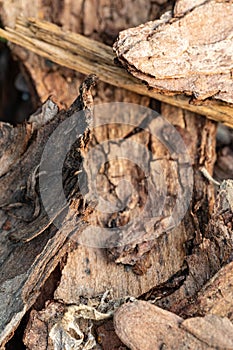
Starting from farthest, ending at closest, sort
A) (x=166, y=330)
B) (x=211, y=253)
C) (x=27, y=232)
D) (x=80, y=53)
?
(x=80, y=53) → (x=27, y=232) → (x=211, y=253) → (x=166, y=330)

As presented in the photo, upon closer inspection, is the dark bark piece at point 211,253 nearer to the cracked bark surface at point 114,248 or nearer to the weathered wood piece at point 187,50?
the cracked bark surface at point 114,248

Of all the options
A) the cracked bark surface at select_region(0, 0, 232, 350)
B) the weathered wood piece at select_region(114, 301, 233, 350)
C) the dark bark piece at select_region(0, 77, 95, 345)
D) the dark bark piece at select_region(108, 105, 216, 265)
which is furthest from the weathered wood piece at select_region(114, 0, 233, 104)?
the weathered wood piece at select_region(114, 301, 233, 350)

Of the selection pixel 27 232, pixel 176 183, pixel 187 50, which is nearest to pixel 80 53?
pixel 187 50

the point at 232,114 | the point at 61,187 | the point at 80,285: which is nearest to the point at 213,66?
the point at 232,114

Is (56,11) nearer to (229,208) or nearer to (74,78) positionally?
(74,78)

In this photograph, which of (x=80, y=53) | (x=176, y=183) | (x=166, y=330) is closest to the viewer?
(x=166, y=330)

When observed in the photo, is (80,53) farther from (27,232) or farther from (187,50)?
(27,232)
